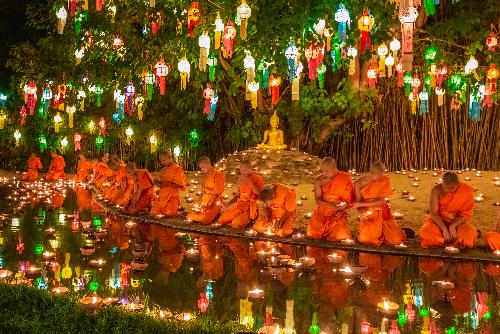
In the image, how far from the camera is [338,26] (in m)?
8.61

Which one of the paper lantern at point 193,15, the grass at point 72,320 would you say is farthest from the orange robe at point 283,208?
the grass at point 72,320

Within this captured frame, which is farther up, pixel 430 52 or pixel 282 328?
pixel 430 52

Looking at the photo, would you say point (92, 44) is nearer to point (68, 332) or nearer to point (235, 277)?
point (235, 277)

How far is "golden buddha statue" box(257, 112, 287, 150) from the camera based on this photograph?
1487 centimetres

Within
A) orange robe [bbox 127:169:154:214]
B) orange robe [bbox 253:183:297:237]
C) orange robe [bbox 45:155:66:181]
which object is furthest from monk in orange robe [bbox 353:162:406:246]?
orange robe [bbox 45:155:66:181]

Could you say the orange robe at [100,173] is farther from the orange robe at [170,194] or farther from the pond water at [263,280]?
the pond water at [263,280]

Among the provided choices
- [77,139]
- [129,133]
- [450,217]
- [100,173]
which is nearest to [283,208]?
[450,217]

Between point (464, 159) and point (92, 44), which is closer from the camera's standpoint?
point (92, 44)

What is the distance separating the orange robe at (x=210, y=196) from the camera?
9.25m

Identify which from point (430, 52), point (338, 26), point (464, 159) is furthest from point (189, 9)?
point (464, 159)

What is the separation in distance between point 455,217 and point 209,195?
137 inches

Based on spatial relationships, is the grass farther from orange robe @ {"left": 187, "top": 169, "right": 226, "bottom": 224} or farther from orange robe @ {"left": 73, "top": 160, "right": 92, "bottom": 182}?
orange robe @ {"left": 73, "top": 160, "right": 92, "bottom": 182}

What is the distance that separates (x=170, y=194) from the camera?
1004 centimetres

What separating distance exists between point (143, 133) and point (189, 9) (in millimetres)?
9455
